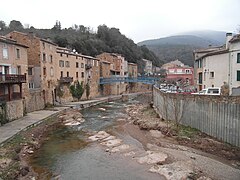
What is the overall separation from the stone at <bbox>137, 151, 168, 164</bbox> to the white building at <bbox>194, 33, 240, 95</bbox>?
36.4 ft

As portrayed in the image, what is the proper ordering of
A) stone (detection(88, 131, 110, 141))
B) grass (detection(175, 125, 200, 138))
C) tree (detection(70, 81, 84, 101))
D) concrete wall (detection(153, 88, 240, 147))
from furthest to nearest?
tree (detection(70, 81, 84, 101)) → stone (detection(88, 131, 110, 141)) → grass (detection(175, 125, 200, 138)) → concrete wall (detection(153, 88, 240, 147))

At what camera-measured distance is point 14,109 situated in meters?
28.1

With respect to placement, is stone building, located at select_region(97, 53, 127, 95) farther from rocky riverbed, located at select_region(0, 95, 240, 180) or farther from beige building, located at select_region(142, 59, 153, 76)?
rocky riverbed, located at select_region(0, 95, 240, 180)

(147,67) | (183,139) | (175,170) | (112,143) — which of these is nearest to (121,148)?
(112,143)

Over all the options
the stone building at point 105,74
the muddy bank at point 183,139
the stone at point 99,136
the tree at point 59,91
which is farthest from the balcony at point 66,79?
the stone at point 99,136

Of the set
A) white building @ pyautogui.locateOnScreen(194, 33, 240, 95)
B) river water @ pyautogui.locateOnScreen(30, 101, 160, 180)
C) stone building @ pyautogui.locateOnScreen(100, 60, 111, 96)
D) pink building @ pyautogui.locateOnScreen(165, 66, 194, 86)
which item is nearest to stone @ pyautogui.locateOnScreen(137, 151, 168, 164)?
river water @ pyautogui.locateOnScreen(30, 101, 160, 180)

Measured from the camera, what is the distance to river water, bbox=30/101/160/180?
15.1 meters

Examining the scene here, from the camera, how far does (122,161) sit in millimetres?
17359

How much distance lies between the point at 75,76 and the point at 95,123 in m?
22.7

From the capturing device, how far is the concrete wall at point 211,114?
1764 centimetres

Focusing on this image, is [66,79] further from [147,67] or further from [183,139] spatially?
[147,67]

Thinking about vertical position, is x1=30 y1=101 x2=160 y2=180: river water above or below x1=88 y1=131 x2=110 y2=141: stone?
below

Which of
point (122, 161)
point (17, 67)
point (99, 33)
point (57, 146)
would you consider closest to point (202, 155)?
point (122, 161)

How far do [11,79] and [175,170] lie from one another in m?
20.9
